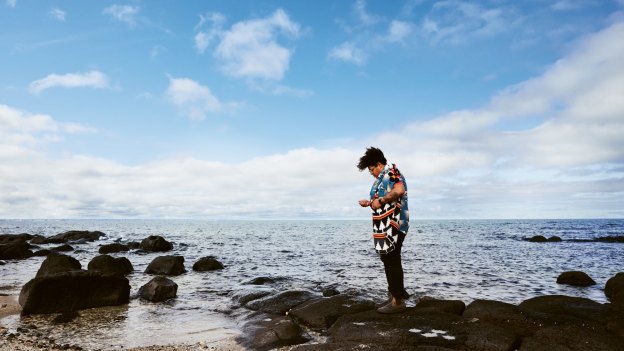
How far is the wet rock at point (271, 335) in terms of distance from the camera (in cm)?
679

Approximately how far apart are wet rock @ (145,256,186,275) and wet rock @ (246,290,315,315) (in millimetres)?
8565

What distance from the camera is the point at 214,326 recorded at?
8.35 m

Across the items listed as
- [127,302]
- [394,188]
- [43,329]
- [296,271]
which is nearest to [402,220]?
[394,188]

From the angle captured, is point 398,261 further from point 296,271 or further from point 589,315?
point 296,271

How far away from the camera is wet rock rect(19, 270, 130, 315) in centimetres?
932

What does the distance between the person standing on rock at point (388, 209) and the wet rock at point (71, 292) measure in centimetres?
784

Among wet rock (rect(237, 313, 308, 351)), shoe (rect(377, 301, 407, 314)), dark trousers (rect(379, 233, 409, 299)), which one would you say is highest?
dark trousers (rect(379, 233, 409, 299))

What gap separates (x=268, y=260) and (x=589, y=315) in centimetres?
1901

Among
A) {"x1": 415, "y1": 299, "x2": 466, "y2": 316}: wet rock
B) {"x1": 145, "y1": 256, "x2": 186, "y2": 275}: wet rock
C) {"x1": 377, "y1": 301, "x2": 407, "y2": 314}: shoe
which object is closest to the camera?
{"x1": 377, "y1": 301, "x2": 407, "y2": 314}: shoe

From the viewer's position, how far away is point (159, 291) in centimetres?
1135

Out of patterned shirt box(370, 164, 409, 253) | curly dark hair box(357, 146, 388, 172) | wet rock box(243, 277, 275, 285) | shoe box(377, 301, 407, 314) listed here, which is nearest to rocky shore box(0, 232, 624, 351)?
shoe box(377, 301, 407, 314)

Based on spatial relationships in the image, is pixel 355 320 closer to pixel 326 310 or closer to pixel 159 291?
pixel 326 310

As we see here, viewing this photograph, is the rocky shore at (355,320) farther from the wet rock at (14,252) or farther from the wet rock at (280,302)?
the wet rock at (14,252)

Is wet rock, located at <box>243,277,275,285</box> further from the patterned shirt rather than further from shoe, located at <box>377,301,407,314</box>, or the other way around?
the patterned shirt
